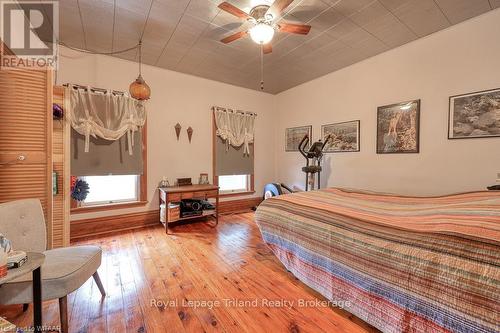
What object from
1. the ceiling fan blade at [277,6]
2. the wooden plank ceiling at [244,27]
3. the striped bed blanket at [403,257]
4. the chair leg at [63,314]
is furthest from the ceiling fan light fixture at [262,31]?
the chair leg at [63,314]

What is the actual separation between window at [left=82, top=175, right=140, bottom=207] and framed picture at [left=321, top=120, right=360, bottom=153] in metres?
3.52

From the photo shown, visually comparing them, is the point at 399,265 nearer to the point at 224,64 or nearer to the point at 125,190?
the point at 224,64

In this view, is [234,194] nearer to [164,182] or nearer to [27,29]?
[164,182]

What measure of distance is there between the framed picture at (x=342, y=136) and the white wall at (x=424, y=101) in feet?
0.31

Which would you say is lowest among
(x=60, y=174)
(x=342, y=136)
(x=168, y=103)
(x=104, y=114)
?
(x=60, y=174)

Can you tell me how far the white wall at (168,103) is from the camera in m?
3.19

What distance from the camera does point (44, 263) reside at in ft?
4.83

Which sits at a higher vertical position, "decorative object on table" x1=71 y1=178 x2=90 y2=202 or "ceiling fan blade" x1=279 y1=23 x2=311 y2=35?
"ceiling fan blade" x1=279 y1=23 x2=311 y2=35

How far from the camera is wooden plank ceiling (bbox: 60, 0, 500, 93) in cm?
222

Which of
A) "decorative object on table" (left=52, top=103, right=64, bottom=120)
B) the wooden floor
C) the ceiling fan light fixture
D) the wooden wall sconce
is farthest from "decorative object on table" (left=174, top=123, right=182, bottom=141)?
the ceiling fan light fixture

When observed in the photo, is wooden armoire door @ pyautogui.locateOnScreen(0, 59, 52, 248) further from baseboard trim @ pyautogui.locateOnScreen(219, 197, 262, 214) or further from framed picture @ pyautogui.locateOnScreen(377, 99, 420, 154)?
framed picture @ pyautogui.locateOnScreen(377, 99, 420, 154)

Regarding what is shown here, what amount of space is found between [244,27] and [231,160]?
100 inches

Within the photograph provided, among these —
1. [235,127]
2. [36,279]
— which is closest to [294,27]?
[235,127]

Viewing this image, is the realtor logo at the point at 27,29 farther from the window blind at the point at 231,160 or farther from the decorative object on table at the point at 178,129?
the window blind at the point at 231,160
